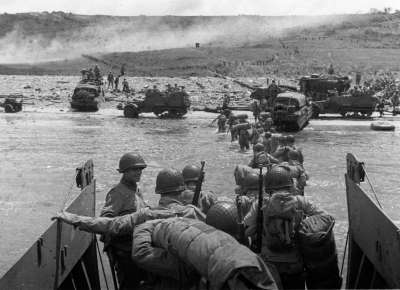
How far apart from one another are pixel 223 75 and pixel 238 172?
45065 mm

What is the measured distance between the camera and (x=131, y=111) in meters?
32.5

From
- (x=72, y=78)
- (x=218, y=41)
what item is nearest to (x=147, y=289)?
(x=72, y=78)

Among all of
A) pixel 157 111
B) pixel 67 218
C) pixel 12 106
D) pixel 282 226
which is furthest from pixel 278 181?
pixel 12 106

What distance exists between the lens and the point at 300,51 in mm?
64875

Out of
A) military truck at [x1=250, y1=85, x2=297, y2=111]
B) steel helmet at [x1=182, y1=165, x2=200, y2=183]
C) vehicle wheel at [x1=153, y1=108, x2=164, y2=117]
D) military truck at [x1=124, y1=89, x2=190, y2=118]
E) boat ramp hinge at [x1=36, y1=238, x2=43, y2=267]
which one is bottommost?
vehicle wheel at [x1=153, y1=108, x2=164, y2=117]

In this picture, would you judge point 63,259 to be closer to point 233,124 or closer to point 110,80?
point 233,124

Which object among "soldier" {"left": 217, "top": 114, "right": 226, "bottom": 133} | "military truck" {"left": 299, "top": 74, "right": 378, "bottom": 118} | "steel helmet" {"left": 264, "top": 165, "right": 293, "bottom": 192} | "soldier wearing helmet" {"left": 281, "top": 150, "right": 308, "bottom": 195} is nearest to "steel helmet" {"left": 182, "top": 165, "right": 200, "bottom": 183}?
"steel helmet" {"left": 264, "top": 165, "right": 293, "bottom": 192}

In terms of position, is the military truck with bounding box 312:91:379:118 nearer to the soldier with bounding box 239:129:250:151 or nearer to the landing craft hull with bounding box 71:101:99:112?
the landing craft hull with bounding box 71:101:99:112

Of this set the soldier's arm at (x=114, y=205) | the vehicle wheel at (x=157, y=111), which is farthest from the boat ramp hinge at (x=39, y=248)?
the vehicle wheel at (x=157, y=111)

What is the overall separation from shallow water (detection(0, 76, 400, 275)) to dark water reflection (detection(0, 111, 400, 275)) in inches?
0.7

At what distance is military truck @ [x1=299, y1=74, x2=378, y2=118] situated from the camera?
1284 inches

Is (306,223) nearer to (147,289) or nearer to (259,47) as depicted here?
(147,289)

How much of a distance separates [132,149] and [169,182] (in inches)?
618

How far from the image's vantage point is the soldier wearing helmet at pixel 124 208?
578 centimetres
